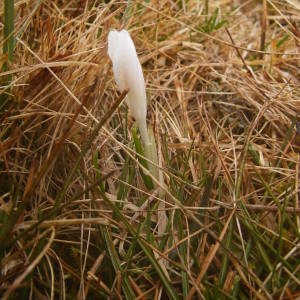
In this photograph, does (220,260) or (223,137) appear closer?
(220,260)

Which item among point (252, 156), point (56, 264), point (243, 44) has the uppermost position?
point (243, 44)

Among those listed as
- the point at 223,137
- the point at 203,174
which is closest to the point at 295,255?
the point at 203,174

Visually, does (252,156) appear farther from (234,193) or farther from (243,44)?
(243,44)

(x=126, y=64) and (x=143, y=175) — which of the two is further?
(x=143, y=175)

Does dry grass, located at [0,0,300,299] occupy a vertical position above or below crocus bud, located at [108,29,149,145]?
below

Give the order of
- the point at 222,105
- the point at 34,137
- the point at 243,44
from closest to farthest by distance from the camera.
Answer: the point at 34,137 → the point at 222,105 → the point at 243,44

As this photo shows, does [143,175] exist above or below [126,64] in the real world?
below

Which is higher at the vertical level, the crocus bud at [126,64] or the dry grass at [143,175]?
the crocus bud at [126,64]

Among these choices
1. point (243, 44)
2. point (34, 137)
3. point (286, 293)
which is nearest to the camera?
point (286, 293)
